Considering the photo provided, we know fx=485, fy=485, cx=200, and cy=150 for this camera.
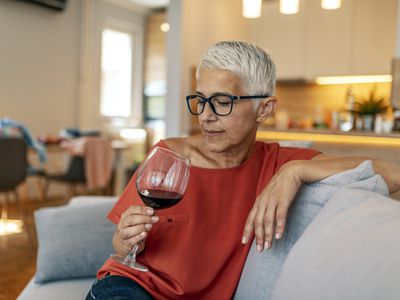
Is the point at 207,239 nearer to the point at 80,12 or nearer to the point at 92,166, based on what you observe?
the point at 92,166

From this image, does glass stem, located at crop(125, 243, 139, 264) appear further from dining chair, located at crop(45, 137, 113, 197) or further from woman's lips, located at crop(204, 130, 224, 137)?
dining chair, located at crop(45, 137, 113, 197)

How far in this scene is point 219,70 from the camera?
3.90 ft

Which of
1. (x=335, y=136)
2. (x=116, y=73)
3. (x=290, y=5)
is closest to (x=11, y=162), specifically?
(x=290, y=5)

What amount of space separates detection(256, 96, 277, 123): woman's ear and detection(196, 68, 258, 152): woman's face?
3 cm

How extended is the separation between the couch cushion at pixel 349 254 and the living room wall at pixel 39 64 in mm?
5709

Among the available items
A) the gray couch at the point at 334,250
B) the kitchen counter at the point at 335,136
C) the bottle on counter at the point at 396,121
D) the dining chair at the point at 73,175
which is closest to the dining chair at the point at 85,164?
the dining chair at the point at 73,175

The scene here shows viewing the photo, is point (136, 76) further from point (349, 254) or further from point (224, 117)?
point (349, 254)

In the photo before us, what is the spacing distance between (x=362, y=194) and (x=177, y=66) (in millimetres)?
4117

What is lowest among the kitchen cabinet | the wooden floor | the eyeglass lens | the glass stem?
the wooden floor

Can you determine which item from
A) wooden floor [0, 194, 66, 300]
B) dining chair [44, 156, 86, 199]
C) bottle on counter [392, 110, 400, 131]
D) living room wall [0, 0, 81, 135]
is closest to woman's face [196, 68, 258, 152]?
wooden floor [0, 194, 66, 300]

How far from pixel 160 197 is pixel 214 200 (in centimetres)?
24

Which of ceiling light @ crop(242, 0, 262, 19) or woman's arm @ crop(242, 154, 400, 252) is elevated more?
ceiling light @ crop(242, 0, 262, 19)

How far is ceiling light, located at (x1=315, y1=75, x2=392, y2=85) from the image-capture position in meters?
4.86

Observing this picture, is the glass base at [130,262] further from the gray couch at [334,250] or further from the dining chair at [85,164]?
the dining chair at [85,164]
